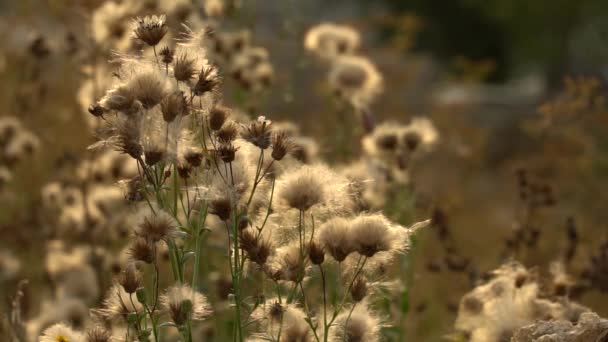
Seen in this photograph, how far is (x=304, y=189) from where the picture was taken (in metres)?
2.39

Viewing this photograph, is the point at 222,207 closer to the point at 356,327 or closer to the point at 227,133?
Result: the point at 227,133

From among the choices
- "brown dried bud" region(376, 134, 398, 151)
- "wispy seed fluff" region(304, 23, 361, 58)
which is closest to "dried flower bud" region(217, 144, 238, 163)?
"brown dried bud" region(376, 134, 398, 151)

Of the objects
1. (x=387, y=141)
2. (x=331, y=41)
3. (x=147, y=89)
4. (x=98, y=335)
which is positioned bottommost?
(x=98, y=335)

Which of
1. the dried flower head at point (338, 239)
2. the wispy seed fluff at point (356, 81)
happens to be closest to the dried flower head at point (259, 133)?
the dried flower head at point (338, 239)

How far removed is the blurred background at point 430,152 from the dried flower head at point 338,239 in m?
1.27

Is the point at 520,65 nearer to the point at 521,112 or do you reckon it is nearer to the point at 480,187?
the point at 521,112

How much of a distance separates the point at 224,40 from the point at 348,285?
2.31m

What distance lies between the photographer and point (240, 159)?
245 cm

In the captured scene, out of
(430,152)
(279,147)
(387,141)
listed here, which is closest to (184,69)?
(279,147)

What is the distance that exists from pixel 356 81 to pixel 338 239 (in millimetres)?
2231

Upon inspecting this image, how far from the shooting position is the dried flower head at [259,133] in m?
2.34

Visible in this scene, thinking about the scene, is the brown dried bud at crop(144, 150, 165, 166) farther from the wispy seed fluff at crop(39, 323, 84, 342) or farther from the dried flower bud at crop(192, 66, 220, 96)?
the wispy seed fluff at crop(39, 323, 84, 342)

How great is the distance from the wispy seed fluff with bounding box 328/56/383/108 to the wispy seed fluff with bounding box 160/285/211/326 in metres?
2.29

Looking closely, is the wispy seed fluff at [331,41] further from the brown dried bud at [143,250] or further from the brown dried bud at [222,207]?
the brown dried bud at [143,250]
